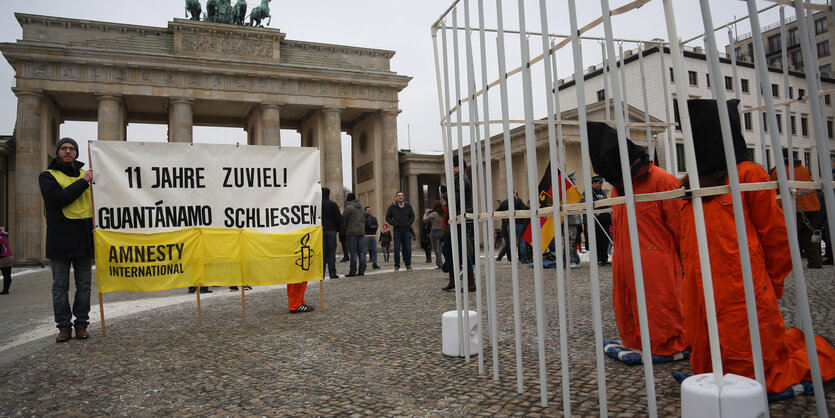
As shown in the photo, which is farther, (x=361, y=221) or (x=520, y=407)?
(x=361, y=221)

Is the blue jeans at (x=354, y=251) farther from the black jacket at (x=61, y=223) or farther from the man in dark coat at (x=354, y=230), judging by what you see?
the black jacket at (x=61, y=223)

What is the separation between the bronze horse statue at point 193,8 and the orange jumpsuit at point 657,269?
127 ft

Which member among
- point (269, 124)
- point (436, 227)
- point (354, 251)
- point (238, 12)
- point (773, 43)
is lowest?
point (354, 251)

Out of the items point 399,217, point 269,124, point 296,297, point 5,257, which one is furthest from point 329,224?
point 269,124

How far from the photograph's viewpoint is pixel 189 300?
8836 mm

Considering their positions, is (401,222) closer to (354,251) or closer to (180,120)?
(354,251)

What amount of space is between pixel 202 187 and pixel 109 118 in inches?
1175

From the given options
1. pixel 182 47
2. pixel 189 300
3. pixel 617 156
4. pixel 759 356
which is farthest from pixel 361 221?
pixel 182 47

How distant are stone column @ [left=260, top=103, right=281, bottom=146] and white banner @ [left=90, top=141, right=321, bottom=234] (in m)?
29.0

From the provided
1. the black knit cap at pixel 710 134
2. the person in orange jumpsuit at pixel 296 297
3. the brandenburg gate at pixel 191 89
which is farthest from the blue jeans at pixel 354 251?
the brandenburg gate at pixel 191 89

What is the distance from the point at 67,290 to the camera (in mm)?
5504

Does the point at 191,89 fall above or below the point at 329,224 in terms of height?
above

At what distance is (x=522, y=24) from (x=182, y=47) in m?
35.3

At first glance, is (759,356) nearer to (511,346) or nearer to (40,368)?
(511,346)
